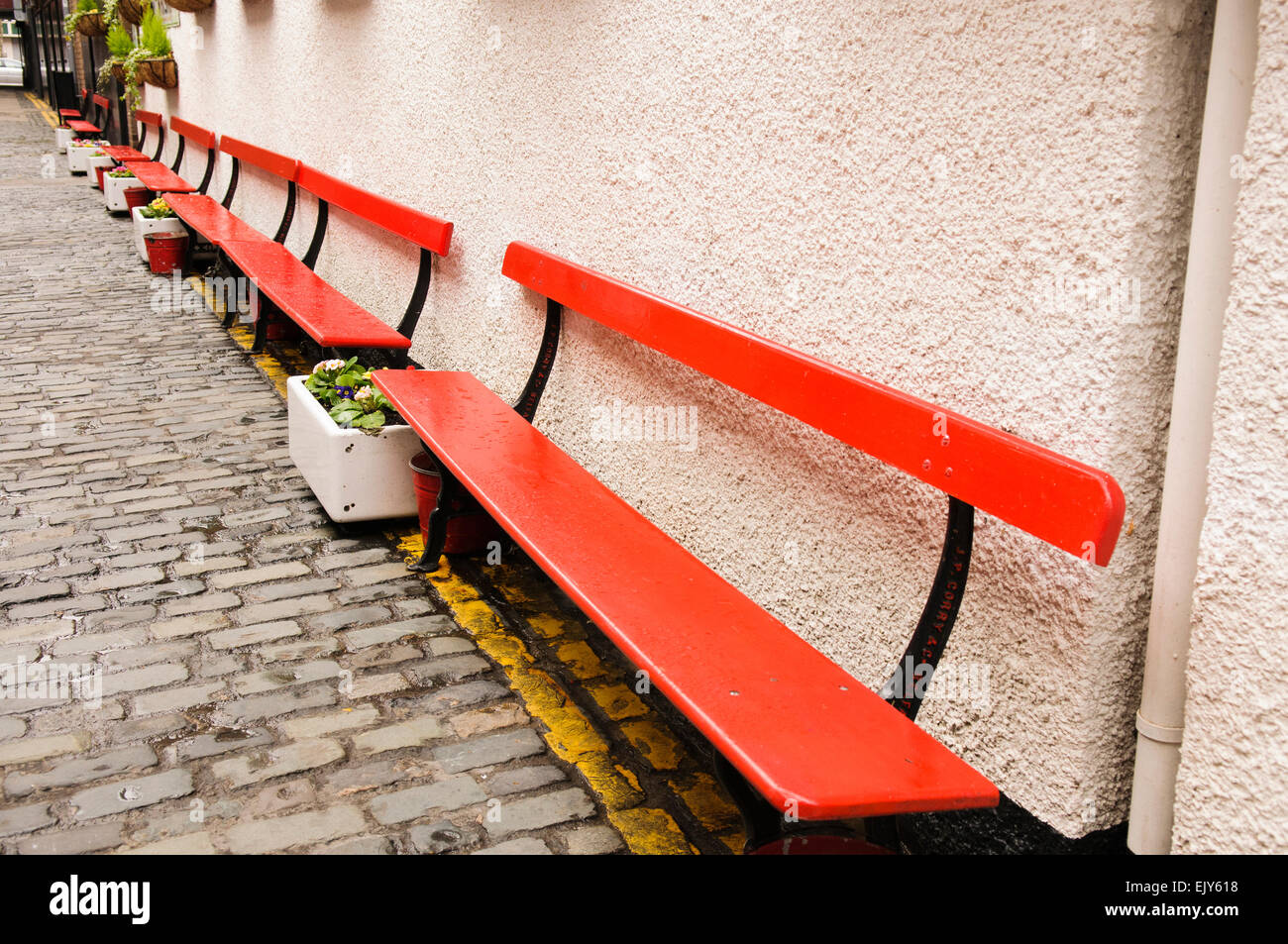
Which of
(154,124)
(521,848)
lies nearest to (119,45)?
(154,124)

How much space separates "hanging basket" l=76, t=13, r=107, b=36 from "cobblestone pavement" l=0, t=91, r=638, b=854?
13783 mm

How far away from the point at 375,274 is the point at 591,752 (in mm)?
4302

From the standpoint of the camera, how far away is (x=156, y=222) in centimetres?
941

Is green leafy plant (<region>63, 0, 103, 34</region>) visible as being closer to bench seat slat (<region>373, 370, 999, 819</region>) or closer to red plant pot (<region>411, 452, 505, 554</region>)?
red plant pot (<region>411, 452, 505, 554</region>)

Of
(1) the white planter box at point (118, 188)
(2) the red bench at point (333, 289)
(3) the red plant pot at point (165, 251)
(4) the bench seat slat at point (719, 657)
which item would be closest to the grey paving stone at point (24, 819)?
(4) the bench seat slat at point (719, 657)

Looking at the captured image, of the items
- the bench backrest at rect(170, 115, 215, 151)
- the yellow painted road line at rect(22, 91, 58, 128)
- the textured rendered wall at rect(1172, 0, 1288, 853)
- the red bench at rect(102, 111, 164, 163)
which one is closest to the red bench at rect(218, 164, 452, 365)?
the textured rendered wall at rect(1172, 0, 1288, 853)

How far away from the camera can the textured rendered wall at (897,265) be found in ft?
6.85

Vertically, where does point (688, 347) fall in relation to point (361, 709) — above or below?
above

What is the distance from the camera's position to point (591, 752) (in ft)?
9.75

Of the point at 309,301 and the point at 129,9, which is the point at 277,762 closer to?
the point at 309,301

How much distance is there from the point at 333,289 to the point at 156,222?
4.20m

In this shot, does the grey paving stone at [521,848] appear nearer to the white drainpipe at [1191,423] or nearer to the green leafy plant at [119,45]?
the white drainpipe at [1191,423]

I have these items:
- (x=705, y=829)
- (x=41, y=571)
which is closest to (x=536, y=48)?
(x=41, y=571)
